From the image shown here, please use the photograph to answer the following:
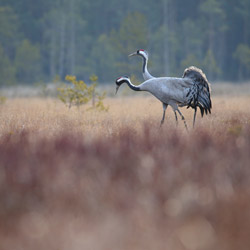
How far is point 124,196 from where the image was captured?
346 cm

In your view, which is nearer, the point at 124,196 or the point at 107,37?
the point at 124,196

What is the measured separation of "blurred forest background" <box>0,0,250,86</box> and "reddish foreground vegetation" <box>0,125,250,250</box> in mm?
29195

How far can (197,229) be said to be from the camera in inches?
117

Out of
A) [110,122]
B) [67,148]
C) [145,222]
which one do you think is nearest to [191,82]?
[110,122]

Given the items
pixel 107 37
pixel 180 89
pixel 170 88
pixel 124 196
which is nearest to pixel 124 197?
pixel 124 196

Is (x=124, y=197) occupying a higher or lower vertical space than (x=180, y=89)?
lower

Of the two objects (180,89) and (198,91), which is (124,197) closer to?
(180,89)

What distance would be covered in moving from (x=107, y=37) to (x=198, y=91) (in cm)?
4022

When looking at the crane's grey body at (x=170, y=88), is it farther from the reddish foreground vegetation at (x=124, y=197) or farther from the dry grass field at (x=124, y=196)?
the reddish foreground vegetation at (x=124, y=197)

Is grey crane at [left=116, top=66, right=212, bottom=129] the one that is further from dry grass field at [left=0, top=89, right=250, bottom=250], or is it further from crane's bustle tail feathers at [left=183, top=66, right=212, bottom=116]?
dry grass field at [left=0, top=89, right=250, bottom=250]

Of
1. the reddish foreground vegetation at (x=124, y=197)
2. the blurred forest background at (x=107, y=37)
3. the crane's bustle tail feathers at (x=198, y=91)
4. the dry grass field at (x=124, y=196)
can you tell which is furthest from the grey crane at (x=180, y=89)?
the blurred forest background at (x=107, y=37)

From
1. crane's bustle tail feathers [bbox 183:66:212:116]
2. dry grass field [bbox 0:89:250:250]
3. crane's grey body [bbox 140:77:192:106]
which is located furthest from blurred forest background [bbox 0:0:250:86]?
dry grass field [bbox 0:89:250:250]

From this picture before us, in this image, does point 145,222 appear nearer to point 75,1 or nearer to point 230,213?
point 230,213

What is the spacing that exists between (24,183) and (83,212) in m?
0.72
